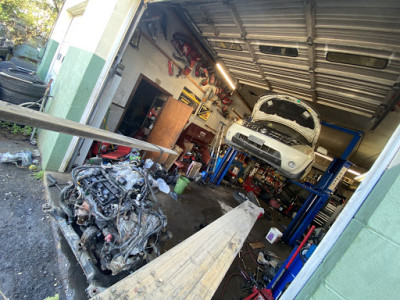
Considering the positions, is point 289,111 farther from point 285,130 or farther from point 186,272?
point 186,272

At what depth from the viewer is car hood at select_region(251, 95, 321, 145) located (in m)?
4.62

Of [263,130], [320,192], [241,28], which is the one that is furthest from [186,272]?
[320,192]

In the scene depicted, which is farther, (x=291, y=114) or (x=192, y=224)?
(x=291, y=114)

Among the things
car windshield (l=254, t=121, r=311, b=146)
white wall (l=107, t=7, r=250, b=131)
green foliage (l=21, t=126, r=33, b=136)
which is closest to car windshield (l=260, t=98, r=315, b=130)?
car windshield (l=254, t=121, r=311, b=146)

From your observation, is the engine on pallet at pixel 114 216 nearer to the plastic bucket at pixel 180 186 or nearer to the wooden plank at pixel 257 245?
the plastic bucket at pixel 180 186

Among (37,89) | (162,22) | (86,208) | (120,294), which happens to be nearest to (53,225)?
(86,208)

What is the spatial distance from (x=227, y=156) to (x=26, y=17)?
624 inches

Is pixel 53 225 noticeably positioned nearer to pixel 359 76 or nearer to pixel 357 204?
pixel 357 204

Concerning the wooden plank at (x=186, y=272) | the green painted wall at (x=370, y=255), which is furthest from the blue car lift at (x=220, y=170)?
the green painted wall at (x=370, y=255)

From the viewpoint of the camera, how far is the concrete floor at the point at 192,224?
2.02 metres

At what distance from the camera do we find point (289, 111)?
4.97 metres

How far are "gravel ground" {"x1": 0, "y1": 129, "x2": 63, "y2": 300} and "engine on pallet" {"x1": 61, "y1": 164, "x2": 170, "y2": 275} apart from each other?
0.39m

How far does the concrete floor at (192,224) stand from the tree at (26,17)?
13971 millimetres

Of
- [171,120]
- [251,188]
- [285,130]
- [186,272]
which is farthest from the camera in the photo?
[251,188]
